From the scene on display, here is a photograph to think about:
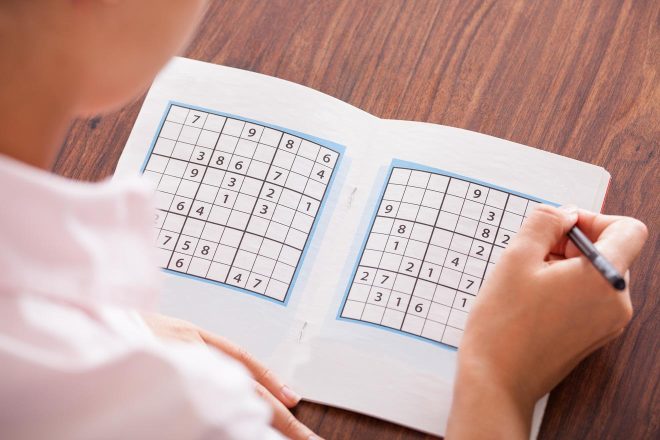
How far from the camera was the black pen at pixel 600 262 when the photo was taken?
713 mm

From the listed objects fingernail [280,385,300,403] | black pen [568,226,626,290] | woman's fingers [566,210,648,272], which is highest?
woman's fingers [566,210,648,272]

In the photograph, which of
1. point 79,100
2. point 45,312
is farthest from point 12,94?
point 45,312

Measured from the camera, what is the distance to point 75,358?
486 millimetres

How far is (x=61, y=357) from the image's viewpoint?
1.59 ft

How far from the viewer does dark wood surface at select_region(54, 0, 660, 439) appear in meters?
0.87

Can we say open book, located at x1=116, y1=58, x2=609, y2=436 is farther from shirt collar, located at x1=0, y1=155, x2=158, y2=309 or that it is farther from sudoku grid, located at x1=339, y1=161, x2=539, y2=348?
shirt collar, located at x1=0, y1=155, x2=158, y2=309

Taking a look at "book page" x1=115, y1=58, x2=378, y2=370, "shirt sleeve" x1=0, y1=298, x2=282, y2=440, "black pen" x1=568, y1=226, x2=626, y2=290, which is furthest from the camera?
"book page" x1=115, y1=58, x2=378, y2=370

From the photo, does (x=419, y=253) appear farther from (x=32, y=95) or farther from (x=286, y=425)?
(x=32, y=95)

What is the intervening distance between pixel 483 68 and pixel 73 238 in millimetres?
575

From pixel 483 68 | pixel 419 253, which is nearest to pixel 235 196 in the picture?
pixel 419 253

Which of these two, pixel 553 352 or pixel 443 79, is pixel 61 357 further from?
pixel 443 79

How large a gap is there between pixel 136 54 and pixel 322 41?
1.32 feet

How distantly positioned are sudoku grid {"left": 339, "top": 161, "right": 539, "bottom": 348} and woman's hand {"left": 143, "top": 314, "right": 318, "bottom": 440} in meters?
0.10

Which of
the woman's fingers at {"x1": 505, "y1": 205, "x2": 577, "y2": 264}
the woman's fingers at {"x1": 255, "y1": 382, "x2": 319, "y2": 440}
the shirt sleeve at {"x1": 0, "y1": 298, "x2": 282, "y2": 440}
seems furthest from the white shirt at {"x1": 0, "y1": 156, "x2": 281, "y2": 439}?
the woman's fingers at {"x1": 505, "y1": 205, "x2": 577, "y2": 264}
